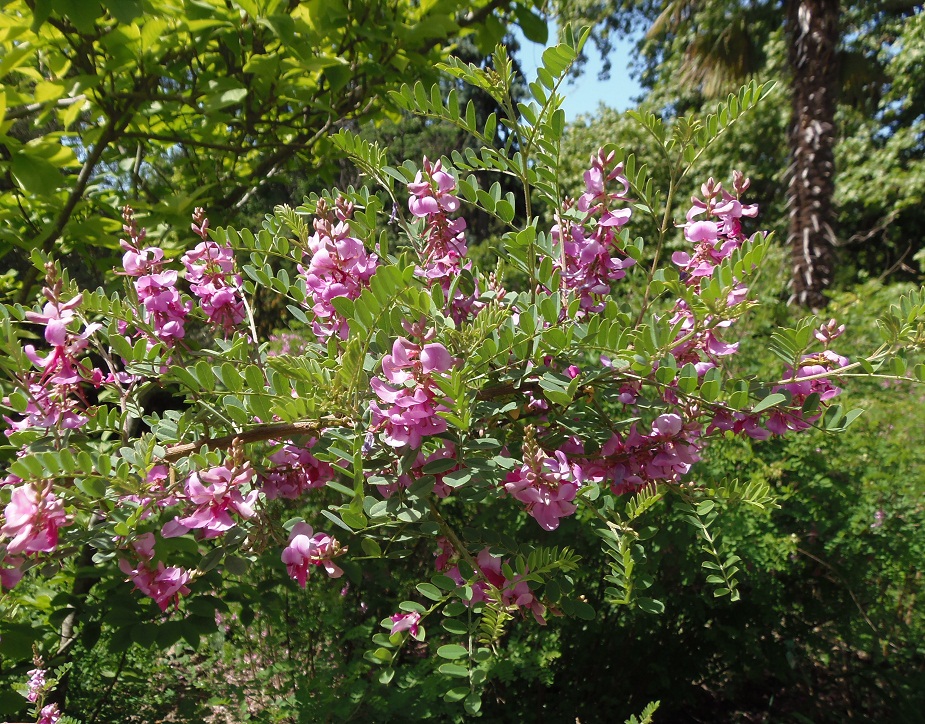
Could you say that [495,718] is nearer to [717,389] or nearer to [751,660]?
[751,660]

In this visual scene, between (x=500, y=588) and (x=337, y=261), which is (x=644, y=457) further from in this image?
(x=337, y=261)

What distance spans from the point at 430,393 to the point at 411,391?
0.10 ft

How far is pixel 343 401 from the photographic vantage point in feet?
3.45

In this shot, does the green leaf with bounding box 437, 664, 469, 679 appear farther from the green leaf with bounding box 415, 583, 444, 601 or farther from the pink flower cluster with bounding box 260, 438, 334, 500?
the pink flower cluster with bounding box 260, 438, 334, 500

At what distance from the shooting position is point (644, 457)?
1.28 metres

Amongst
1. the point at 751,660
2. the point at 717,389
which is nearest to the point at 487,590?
the point at 717,389

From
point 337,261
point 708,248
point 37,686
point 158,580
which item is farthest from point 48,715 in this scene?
point 708,248

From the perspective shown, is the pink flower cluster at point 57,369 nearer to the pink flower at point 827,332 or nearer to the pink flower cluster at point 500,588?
the pink flower cluster at point 500,588

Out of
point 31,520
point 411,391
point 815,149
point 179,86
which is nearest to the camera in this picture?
point 31,520

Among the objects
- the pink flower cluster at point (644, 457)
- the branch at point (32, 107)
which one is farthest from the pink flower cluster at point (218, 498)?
the branch at point (32, 107)

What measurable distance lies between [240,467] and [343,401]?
0.19 meters

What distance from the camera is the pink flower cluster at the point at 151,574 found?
1.12 m

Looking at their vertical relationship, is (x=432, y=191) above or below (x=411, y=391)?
above

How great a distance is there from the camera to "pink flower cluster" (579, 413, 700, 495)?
1235 mm
